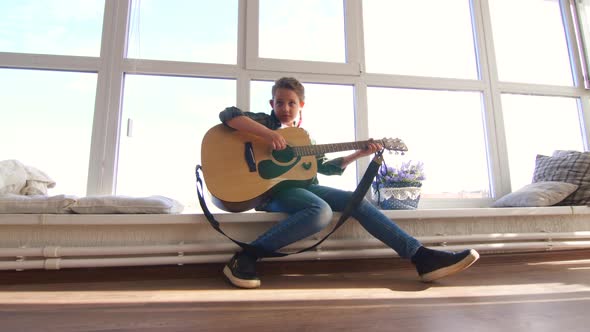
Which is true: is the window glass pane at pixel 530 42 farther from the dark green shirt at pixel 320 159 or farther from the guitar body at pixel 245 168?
the guitar body at pixel 245 168

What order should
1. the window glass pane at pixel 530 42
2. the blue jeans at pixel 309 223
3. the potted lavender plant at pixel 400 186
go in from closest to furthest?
the blue jeans at pixel 309 223 < the potted lavender plant at pixel 400 186 < the window glass pane at pixel 530 42

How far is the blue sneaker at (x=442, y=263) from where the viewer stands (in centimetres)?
112

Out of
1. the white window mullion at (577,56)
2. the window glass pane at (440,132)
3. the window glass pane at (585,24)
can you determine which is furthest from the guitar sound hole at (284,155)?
the window glass pane at (585,24)

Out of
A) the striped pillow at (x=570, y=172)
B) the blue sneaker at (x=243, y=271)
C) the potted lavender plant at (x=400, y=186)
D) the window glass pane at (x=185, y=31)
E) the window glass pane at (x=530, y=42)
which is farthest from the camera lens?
the window glass pane at (x=530, y=42)

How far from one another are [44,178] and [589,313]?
1.90 meters

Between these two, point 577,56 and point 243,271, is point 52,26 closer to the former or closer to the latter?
point 243,271

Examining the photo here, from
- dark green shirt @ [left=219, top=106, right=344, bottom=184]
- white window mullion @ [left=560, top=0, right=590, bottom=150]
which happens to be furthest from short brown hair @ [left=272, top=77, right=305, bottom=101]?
white window mullion @ [left=560, top=0, right=590, bottom=150]

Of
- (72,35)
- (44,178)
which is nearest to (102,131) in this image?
(44,178)

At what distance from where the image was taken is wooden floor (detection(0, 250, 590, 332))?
0.71 metres

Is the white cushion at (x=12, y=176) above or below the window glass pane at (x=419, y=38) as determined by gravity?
below

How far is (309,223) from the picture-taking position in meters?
1.21

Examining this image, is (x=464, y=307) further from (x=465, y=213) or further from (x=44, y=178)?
(x=44, y=178)

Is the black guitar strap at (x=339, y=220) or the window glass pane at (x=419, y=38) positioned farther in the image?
the window glass pane at (x=419, y=38)

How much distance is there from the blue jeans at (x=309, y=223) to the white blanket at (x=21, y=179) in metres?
0.97
